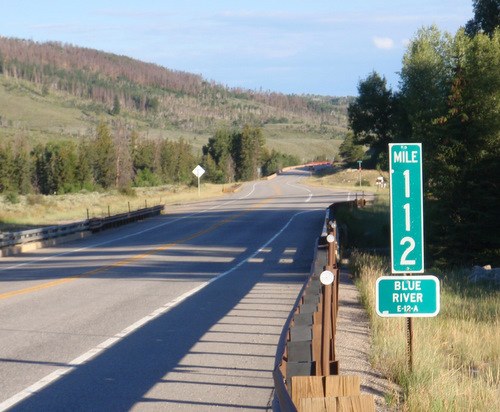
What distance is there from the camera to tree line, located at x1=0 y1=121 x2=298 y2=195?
108938mm

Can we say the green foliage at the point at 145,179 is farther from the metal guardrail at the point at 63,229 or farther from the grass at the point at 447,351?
the grass at the point at 447,351

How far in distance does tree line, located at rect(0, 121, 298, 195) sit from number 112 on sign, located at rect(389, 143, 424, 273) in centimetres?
8743

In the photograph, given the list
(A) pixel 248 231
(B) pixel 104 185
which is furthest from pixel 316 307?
(B) pixel 104 185

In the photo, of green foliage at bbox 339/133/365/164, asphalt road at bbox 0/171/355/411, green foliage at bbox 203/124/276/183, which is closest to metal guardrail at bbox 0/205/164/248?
asphalt road at bbox 0/171/355/411

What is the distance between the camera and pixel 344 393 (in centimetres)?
380

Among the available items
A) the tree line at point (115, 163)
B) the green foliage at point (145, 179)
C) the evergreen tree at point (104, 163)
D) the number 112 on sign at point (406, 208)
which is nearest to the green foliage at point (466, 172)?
the number 112 on sign at point (406, 208)

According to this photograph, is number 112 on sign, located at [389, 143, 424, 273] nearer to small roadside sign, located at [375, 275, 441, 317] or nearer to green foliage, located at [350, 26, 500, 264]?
small roadside sign, located at [375, 275, 441, 317]

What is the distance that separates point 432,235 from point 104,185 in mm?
98164

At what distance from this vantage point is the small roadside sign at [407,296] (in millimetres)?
6016

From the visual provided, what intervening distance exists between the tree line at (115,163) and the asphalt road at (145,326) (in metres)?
74.8

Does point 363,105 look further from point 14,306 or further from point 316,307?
point 316,307

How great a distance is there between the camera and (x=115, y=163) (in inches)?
4407

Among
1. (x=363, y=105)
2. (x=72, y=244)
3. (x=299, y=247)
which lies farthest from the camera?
(x=363, y=105)

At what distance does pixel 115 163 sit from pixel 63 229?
8526cm
